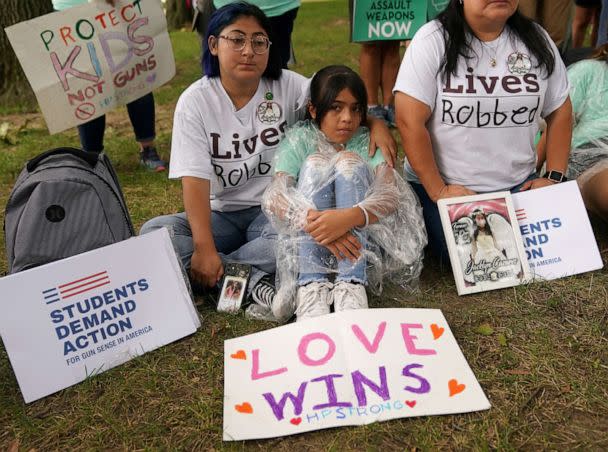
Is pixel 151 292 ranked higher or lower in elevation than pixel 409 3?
lower

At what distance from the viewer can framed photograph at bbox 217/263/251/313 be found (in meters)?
2.16

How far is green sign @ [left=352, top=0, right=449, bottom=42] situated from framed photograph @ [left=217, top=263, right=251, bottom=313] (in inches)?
82.8

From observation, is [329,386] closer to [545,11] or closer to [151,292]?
[151,292]

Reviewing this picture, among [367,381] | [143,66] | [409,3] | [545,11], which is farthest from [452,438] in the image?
[545,11]

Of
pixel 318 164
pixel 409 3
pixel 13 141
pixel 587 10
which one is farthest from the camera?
pixel 587 10

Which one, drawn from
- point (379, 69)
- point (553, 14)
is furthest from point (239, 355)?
point (553, 14)

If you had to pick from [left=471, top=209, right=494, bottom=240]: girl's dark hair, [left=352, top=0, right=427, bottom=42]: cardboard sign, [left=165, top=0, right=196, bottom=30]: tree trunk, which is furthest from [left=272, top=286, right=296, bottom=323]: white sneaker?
[left=165, top=0, right=196, bottom=30]: tree trunk

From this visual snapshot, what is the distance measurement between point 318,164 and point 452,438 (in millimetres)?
1054

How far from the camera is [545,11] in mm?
3760

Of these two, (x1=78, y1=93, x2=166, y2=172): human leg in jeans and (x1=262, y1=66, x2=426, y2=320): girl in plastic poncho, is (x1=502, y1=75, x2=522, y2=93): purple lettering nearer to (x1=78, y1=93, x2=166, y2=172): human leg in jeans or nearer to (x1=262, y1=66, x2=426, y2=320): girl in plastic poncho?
(x1=262, y1=66, x2=426, y2=320): girl in plastic poncho

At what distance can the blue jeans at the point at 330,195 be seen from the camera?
2.04 meters

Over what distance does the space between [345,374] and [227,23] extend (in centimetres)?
132

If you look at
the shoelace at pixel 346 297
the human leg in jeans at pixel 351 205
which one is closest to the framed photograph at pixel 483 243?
the human leg in jeans at pixel 351 205

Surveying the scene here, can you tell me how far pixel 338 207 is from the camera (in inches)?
82.0
